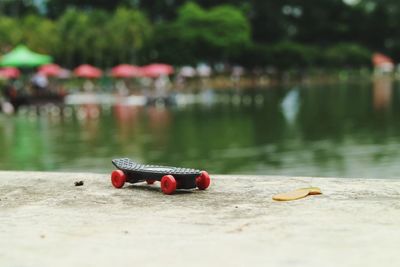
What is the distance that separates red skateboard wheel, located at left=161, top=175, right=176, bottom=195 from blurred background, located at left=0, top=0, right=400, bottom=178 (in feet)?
19.2

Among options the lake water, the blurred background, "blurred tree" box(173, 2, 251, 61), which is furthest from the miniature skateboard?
"blurred tree" box(173, 2, 251, 61)

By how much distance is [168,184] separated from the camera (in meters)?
7.27

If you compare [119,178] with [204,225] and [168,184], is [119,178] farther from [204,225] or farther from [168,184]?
[204,225]

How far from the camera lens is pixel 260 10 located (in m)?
97.7

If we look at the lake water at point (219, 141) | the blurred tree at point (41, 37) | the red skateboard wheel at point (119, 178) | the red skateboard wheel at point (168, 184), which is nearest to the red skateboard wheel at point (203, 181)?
the red skateboard wheel at point (168, 184)

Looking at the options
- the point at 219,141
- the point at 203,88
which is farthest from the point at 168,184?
the point at 203,88

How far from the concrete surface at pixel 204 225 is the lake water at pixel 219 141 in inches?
214

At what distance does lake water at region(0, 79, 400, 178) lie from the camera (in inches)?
565

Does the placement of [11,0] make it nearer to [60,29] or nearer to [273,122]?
[60,29]

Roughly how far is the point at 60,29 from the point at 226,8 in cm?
1973

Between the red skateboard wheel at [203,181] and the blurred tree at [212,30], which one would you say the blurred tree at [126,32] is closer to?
the blurred tree at [212,30]

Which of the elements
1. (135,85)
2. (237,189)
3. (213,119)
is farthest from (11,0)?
(237,189)

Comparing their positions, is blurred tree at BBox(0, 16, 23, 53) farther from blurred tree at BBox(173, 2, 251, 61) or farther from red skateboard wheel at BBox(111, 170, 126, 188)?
red skateboard wheel at BBox(111, 170, 126, 188)

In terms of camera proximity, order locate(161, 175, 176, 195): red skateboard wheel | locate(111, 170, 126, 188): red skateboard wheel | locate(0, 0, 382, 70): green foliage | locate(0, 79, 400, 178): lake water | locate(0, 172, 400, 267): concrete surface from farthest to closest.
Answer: locate(0, 0, 382, 70): green foliage, locate(0, 79, 400, 178): lake water, locate(111, 170, 126, 188): red skateboard wheel, locate(161, 175, 176, 195): red skateboard wheel, locate(0, 172, 400, 267): concrete surface
